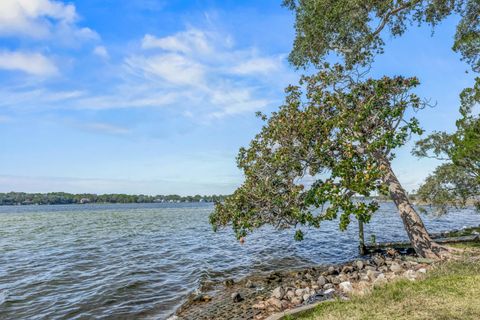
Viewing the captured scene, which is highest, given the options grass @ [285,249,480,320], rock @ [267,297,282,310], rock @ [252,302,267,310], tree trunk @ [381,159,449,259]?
tree trunk @ [381,159,449,259]

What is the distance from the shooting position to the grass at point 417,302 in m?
7.04

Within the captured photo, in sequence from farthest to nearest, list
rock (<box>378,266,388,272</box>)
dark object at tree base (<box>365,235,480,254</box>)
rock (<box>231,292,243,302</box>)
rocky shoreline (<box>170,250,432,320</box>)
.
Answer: dark object at tree base (<box>365,235,480,254</box>)
rock (<box>378,266,388,272</box>)
rock (<box>231,292,243,302</box>)
rocky shoreline (<box>170,250,432,320</box>)

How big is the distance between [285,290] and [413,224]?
7.59 metres

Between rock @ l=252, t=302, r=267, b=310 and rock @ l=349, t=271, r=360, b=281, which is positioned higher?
rock @ l=349, t=271, r=360, b=281

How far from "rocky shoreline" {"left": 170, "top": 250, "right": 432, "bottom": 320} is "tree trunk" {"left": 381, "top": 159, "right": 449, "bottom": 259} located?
0.69 metres

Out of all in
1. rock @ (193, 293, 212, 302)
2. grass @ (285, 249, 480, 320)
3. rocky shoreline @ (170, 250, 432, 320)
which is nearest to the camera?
grass @ (285, 249, 480, 320)

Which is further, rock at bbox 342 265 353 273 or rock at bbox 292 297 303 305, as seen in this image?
rock at bbox 342 265 353 273

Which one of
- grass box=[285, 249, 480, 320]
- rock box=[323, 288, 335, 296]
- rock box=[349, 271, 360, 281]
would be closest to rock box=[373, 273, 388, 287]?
grass box=[285, 249, 480, 320]

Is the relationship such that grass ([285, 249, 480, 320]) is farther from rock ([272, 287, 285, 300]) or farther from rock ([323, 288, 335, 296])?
rock ([272, 287, 285, 300])

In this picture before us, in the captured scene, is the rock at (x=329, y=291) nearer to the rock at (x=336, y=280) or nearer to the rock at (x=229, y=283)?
the rock at (x=336, y=280)

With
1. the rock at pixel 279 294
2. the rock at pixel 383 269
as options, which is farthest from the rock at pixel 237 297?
the rock at pixel 383 269

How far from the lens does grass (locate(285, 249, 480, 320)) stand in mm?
7043

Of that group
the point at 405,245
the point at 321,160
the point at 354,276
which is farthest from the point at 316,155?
the point at 405,245

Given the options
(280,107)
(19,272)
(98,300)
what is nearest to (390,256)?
(280,107)
